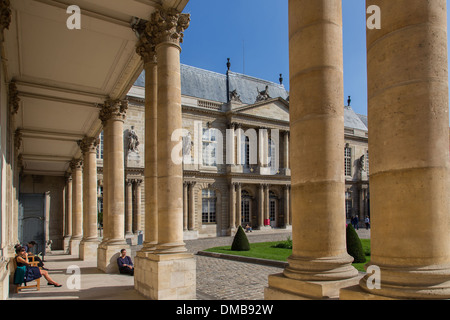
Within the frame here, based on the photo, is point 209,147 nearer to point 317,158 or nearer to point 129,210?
point 129,210

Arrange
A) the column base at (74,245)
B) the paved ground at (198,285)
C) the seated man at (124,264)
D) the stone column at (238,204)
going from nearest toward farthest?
the paved ground at (198,285) < the seated man at (124,264) < the column base at (74,245) < the stone column at (238,204)

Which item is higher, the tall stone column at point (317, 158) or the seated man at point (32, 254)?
the tall stone column at point (317, 158)

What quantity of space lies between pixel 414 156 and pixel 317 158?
114 centimetres

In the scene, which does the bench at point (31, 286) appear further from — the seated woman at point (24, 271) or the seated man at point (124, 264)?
the seated man at point (124, 264)

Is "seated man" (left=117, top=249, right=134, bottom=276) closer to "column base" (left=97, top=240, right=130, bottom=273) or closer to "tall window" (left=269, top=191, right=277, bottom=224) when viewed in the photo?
"column base" (left=97, top=240, right=130, bottom=273)

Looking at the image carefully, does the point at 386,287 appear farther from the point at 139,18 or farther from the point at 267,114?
the point at 267,114

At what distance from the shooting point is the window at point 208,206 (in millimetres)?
31531

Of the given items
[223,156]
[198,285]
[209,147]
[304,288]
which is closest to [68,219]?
[209,147]

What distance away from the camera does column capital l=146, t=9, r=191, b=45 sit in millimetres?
7629

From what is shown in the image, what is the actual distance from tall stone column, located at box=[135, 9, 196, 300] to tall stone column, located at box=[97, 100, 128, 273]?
3586mm

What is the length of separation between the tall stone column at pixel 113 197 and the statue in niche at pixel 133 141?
50.9 feet

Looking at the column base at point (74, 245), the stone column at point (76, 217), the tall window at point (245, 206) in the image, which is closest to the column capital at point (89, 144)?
the stone column at point (76, 217)
